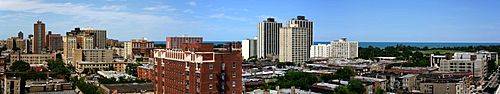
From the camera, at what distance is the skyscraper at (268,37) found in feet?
113

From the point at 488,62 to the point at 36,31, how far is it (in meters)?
29.2

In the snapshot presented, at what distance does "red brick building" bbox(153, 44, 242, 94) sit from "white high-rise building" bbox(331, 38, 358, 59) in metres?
28.2

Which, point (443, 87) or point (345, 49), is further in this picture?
point (345, 49)

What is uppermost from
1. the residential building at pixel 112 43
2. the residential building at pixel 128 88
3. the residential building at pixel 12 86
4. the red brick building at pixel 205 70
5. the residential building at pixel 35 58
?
the red brick building at pixel 205 70

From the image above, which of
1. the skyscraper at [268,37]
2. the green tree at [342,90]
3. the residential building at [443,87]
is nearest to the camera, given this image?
the green tree at [342,90]

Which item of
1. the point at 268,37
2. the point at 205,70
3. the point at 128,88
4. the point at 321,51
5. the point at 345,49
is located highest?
the point at 268,37

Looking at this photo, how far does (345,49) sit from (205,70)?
28.9 meters

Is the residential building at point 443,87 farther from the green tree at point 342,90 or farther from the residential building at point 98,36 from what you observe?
the residential building at point 98,36

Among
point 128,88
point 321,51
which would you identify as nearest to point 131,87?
point 128,88

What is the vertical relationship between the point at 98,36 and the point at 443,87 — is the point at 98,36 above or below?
above

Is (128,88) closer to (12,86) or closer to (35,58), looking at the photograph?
(12,86)

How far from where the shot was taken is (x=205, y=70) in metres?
8.84

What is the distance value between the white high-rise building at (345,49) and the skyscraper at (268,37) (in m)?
4.88

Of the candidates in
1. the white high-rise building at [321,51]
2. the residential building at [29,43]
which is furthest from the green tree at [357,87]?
the residential building at [29,43]
